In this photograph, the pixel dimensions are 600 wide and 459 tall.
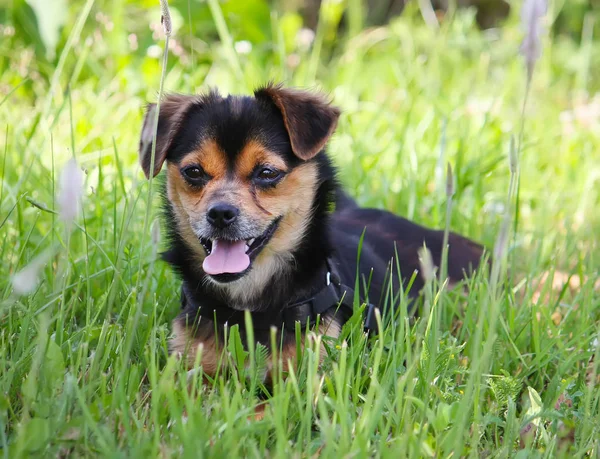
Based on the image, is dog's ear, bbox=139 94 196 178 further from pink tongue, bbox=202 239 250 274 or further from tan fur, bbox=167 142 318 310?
pink tongue, bbox=202 239 250 274

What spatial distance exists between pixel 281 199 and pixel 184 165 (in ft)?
1.39

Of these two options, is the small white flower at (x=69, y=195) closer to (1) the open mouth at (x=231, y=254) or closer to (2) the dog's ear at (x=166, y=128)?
(1) the open mouth at (x=231, y=254)

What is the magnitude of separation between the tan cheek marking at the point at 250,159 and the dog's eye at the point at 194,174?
146 mm

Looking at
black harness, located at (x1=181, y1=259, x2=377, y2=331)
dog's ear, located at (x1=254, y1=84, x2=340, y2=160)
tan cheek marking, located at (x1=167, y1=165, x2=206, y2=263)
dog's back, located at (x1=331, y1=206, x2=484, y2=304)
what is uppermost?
dog's ear, located at (x1=254, y1=84, x2=340, y2=160)

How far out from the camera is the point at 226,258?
3.04 meters

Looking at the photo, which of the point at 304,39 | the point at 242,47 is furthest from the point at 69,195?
the point at 304,39

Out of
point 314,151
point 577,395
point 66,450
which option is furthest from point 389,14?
point 66,450

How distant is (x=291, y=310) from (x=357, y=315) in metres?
0.34

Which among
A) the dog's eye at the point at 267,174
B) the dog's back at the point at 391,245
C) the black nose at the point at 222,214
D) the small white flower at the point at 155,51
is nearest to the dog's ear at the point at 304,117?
the dog's eye at the point at 267,174

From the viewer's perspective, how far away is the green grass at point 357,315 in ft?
7.03

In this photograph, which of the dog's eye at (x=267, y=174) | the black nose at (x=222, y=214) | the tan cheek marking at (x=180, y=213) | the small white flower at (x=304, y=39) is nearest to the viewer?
the black nose at (x=222, y=214)

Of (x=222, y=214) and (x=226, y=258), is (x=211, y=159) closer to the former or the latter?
(x=222, y=214)

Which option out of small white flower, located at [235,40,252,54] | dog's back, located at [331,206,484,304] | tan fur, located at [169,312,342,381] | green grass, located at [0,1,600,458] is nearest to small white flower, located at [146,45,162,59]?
green grass, located at [0,1,600,458]

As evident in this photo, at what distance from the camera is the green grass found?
214 centimetres
